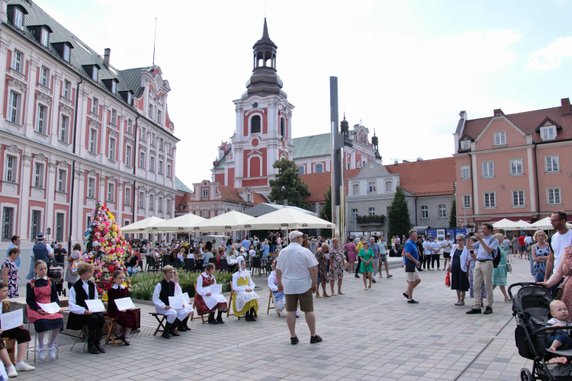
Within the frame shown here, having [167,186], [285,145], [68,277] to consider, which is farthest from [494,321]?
[285,145]

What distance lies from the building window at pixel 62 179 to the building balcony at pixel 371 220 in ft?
112

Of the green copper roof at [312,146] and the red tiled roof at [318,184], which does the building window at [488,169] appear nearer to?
the red tiled roof at [318,184]

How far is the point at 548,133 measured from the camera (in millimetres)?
44562

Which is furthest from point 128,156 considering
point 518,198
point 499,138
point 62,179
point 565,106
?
point 565,106

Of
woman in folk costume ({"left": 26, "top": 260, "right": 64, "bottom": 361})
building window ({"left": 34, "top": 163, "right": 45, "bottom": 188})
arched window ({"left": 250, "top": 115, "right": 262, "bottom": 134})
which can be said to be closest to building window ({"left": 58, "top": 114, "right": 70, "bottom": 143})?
building window ({"left": 34, "top": 163, "right": 45, "bottom": 188})

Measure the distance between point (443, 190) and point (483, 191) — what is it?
7848 millimetres

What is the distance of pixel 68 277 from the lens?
1317 centimetres

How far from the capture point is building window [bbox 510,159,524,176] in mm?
45353

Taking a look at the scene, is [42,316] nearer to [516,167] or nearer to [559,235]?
[559,235]

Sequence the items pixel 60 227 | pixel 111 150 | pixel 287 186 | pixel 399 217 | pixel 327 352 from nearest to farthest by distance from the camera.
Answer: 1. pixel 327 352
2. pixel 60 227
3. pixel 111 150
4. pixel 399 217
5. pixel 287 186

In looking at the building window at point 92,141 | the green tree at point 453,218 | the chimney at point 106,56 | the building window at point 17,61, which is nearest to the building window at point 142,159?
the building window at point 92,141

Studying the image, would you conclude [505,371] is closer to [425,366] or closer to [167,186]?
[425,366]

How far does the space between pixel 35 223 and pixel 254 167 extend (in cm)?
4465

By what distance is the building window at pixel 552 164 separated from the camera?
4369 centimetres
